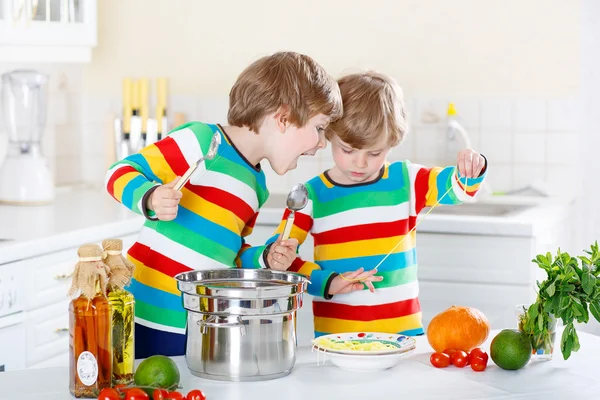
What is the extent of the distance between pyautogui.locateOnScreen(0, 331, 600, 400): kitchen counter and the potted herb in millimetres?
62

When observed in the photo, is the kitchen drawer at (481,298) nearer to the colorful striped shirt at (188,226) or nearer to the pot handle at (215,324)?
the colorful striped shirt at (188,226)

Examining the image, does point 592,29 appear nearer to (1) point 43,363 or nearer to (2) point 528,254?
(2) point 528,254

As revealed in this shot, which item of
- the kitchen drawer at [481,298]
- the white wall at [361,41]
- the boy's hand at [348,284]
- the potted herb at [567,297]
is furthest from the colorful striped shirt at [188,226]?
the white wall at [361,41]

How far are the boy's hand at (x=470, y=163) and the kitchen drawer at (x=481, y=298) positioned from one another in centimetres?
107

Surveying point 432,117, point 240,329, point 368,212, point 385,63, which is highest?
point 385,63

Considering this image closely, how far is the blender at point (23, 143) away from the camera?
327 cm

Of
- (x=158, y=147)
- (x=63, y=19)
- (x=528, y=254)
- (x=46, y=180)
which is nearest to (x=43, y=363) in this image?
(x=46, y=180)

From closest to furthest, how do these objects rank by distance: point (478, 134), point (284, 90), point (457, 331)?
point (457, 331) → point (284, 90) → point (478, 134)

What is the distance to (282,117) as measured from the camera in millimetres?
1877

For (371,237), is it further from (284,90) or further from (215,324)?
(215,324)

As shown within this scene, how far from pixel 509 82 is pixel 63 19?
1.64 metres

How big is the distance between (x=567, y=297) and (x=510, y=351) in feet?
0.44

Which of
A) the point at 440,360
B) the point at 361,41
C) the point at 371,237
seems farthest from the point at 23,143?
the point at 440,360

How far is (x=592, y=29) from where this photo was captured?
341 centimetres
